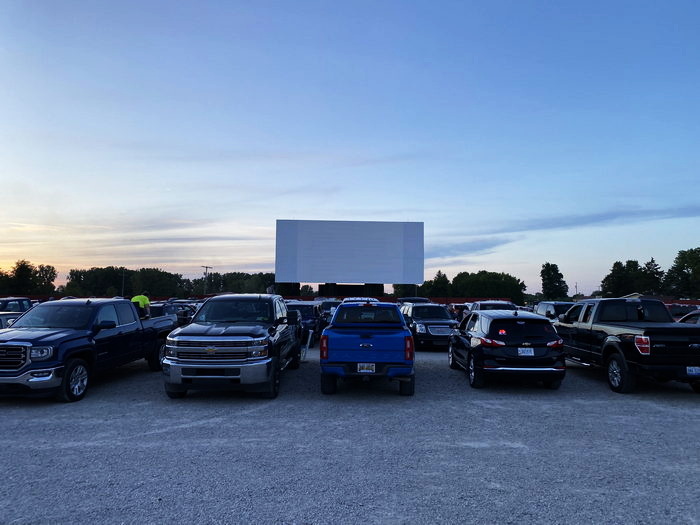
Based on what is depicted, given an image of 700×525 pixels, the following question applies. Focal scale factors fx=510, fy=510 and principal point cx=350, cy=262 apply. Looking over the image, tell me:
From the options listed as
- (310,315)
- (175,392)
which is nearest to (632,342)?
(175,392)

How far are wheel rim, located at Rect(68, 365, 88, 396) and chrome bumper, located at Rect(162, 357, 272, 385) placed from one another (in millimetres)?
1816

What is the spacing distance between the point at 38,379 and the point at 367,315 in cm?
594

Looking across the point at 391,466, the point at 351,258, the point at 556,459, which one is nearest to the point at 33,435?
the point at 391,466

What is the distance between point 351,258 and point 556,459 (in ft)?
139

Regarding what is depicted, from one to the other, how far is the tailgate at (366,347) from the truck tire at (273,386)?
106 centimetres

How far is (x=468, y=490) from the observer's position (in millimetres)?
5090

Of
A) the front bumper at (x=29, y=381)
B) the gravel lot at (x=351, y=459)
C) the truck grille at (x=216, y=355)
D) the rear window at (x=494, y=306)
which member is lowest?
the gravel lot at (x=351, y=459)

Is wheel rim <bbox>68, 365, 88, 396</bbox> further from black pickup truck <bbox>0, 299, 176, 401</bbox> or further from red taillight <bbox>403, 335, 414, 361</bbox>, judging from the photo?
red taillight <bbox>403, 335, 414, 361</bbox>

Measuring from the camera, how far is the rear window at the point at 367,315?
10242 mm

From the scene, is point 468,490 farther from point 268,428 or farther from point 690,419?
point 690,419

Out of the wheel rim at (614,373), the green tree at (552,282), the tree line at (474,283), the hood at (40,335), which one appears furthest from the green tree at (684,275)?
the hood at (40,335)

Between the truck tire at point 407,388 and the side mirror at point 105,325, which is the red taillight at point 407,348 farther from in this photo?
the side mirror at point 105,325

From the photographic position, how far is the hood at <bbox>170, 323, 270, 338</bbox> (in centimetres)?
914

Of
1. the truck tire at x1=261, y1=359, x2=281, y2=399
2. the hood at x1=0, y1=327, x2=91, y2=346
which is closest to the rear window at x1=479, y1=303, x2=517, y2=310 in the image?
the truck tire at x1=261, y1=359, x2=281, y2=399
